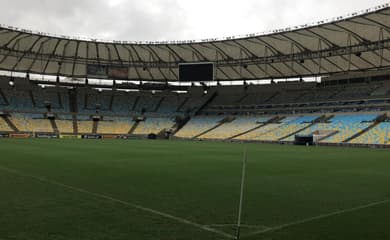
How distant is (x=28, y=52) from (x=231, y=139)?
1492 inches

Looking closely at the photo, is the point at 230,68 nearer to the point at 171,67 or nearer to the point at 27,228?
the point at 171,67

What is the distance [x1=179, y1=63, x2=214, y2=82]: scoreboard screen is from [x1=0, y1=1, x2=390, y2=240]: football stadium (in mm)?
202

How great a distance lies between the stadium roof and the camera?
48.8m

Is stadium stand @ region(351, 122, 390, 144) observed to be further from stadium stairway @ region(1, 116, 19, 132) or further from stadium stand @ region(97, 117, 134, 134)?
stadium stairway @ region(1, 116, 19, 132)

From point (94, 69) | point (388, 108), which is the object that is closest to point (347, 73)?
point (388, 108)

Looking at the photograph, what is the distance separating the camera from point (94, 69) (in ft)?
235

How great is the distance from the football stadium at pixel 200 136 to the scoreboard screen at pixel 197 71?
202 mm

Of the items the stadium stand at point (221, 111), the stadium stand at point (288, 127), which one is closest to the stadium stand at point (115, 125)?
the stadium stand at point (221, 111)

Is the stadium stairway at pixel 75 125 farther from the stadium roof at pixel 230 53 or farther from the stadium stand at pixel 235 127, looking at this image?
the stadium stand at pixel 235 127

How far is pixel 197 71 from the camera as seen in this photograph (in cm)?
6556

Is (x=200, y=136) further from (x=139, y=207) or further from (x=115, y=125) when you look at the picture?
(x=139, y=207)

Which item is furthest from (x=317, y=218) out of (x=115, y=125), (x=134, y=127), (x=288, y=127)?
(x=115, y=125)

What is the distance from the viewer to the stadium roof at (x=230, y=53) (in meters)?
48.8

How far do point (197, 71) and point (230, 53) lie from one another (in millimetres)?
→ 6986
